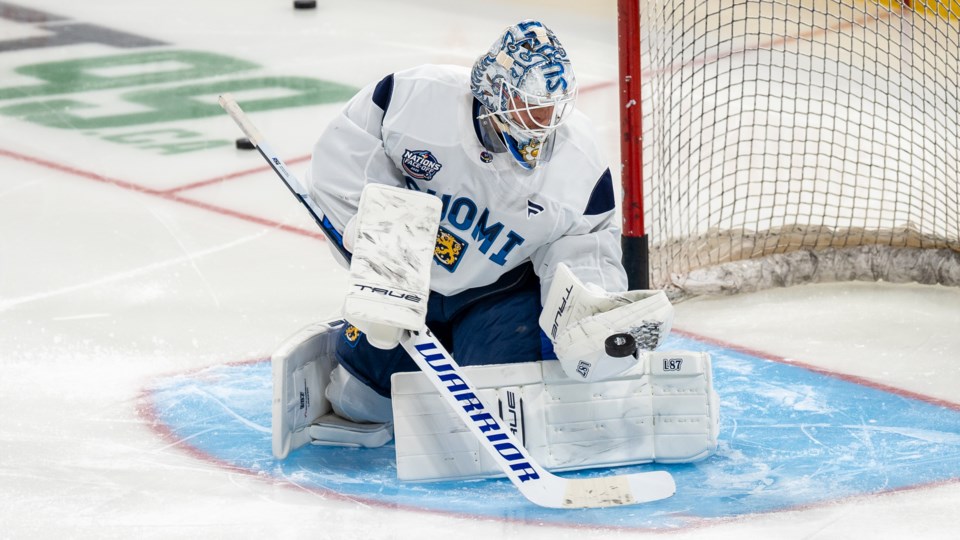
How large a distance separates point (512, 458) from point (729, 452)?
0.51 metres

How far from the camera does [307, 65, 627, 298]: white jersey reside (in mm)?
2961

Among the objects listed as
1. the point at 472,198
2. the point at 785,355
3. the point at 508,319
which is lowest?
the point at 785,355

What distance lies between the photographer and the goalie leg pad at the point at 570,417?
2934 mm

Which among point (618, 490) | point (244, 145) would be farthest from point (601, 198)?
point (244, 145)

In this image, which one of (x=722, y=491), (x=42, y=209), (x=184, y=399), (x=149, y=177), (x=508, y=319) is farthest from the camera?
(x=149, y=177)

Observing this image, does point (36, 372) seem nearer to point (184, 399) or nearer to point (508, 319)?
point (184, 399)

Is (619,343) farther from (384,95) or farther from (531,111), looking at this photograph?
(384,95)

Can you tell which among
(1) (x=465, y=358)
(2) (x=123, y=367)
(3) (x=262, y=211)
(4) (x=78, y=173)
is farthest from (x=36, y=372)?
(4) (x=78, y=173)

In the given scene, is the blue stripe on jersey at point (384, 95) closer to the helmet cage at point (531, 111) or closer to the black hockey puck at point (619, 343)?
the helmet cage at point (531, 111)

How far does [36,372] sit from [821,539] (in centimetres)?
182

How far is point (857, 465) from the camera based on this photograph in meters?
3.01

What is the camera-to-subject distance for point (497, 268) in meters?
3.06

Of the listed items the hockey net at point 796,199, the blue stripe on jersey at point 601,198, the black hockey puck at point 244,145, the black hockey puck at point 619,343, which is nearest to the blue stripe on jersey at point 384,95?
the blue stripe on jersey at point 601,198

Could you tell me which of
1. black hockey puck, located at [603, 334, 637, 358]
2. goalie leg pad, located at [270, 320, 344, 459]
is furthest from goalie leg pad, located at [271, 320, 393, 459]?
black hockey puck, located at [603, 334, 637, 358]
